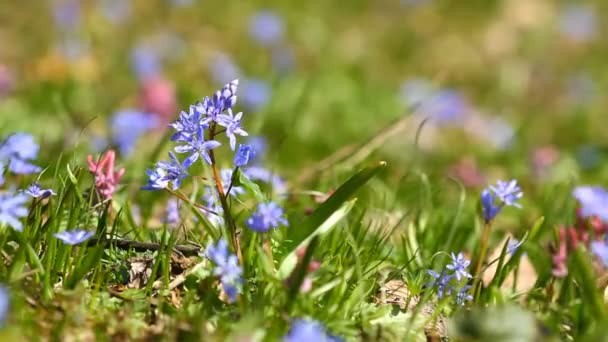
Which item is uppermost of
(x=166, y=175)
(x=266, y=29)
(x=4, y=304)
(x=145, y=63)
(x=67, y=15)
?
(x=266, y=29)

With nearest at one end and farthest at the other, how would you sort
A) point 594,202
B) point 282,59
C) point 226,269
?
point 226,269 → point 594,202 → point 282,59

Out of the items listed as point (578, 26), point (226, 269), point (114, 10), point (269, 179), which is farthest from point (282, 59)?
point (226, 269)

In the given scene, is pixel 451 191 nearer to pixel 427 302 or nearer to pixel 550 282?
pixel 550 282

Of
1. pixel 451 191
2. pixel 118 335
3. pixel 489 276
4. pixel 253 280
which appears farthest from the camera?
pixel 451 191

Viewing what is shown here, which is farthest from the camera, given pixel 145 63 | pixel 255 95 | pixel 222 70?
pixel 222 70

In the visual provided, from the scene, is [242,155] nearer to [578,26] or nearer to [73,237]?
[73,237]

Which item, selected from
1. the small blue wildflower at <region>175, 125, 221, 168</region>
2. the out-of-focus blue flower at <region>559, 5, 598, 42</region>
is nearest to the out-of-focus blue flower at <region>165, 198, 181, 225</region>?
the small blue wildflower at <region>175, 125, 221, 168</region>

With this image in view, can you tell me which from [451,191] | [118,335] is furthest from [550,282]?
[451,191]
